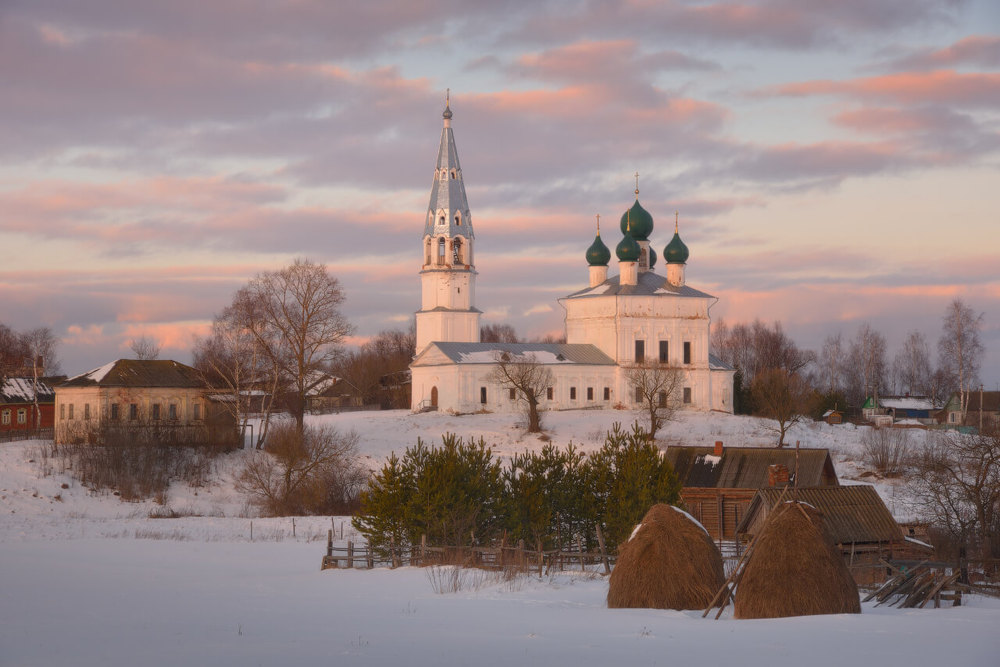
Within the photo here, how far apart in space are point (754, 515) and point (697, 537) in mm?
11003

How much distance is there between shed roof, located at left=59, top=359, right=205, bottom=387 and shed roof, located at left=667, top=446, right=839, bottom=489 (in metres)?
21.9

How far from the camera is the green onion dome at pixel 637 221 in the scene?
65312 mm

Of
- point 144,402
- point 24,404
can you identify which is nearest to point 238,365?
point 144,402

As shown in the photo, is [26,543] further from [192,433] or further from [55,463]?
[192,433]

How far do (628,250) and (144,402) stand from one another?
27.0m

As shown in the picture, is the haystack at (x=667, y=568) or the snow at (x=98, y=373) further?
the snow at (x=98, y=373)

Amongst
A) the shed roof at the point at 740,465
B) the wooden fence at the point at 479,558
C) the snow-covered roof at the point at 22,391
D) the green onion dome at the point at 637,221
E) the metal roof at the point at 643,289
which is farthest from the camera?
the green onion dome at the point at 637,221

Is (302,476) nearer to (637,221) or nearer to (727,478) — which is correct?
(727,478)

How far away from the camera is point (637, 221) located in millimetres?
65438

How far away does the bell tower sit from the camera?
63.3 metres

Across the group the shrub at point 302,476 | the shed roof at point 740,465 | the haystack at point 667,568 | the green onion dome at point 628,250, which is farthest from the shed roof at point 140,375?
the haystack at point 667,568

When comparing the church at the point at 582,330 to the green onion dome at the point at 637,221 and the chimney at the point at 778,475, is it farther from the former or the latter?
the chimney at the point at 778,475

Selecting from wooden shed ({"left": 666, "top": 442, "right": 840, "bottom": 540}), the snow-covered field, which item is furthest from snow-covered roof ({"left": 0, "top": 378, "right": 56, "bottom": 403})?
wooden shed ({"left": 666, "top": 442, "right": 840, "bottom": 540})

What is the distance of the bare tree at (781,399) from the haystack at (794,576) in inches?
1296
